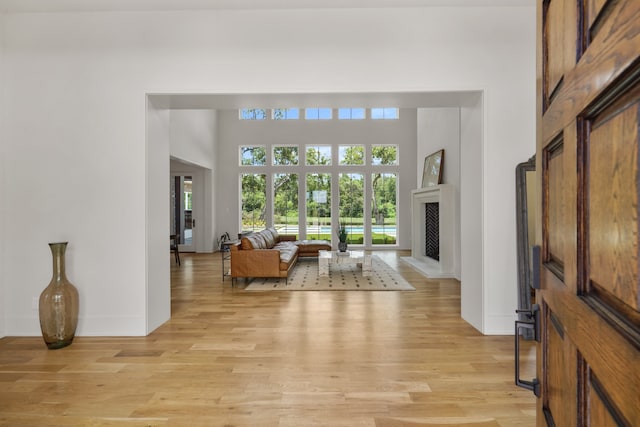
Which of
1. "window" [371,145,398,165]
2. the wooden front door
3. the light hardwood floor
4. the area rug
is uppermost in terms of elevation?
"window" [371,145,398,165]

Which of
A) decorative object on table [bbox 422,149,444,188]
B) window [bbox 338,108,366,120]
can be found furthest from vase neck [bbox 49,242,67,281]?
window [bbox 338,108,366,120]

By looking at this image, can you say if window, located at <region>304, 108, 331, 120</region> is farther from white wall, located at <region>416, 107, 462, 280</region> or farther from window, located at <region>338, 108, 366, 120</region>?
white wall, located at <region>416, 107, 462, 280</region>

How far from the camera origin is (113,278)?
3410 millimetres

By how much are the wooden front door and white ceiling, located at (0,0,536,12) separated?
2698mm

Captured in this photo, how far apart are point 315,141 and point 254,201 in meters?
2.49

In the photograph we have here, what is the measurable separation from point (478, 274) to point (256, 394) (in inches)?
93.5

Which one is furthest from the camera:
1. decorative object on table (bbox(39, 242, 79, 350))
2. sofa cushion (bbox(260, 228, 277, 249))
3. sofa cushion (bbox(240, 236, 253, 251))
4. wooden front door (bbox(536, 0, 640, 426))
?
sofa cushion (bbox(260, 228, 277, 249))

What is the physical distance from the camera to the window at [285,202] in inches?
410

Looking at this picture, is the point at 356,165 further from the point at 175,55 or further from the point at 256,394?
the point at 256,394

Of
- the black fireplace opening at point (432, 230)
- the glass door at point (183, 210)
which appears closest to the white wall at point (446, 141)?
the black fireplace opening at point (432, 230)

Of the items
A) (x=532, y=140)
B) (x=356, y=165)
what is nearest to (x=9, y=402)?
(x=532, y=140)

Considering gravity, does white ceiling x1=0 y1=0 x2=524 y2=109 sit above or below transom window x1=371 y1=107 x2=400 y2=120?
below

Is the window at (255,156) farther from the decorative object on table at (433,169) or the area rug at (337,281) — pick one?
the decorative object on table at (433,169)

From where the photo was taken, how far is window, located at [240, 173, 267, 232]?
10383mm
